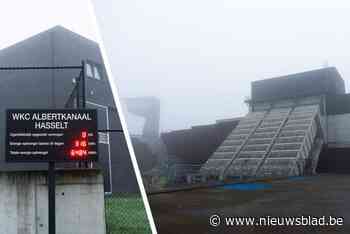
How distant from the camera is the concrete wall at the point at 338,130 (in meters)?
1.71

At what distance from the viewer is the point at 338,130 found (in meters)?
1.73

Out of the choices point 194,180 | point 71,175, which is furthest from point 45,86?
point 194,180

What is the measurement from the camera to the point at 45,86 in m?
11.8

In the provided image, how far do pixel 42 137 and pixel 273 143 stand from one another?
180cm

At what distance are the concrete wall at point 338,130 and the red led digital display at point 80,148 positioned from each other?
1.82 m

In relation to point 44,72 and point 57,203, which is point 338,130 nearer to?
point 57,203

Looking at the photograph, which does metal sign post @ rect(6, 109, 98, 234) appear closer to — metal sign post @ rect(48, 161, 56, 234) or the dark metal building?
metal sign post @ rect(48, 161, 56, 234)

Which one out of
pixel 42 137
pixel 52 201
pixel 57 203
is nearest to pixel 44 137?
pixel 42 137

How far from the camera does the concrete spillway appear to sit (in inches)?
67.3

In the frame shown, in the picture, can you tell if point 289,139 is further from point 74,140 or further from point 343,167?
point 74,140

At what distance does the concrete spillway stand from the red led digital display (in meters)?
1.39

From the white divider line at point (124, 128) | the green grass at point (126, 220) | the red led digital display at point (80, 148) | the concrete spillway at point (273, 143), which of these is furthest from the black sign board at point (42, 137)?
the concrete spillway at point (273, 143)

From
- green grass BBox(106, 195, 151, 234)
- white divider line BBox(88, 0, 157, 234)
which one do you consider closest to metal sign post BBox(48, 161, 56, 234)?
green grass BBox(106, 195, 151, 234)

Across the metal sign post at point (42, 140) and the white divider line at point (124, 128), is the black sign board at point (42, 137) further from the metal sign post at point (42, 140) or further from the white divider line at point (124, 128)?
the white divider line at point (124, 128)
